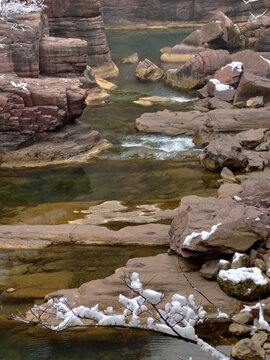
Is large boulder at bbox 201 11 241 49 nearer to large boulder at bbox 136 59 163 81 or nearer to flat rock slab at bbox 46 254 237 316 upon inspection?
large boulder at bbox 136 59 163 81

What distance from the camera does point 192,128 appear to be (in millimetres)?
17141

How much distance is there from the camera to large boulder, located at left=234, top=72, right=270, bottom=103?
1909 centimetres

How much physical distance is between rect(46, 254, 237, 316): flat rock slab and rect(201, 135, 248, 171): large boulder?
5.31 meters

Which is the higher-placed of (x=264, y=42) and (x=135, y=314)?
(x=264, y=42)

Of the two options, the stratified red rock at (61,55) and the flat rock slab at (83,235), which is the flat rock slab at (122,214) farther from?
the stratified red rock at (61,55)

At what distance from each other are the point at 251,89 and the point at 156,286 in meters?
12.9

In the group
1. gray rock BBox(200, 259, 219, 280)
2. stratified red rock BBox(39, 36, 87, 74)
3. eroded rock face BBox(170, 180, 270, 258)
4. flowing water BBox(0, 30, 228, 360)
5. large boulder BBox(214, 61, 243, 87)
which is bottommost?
flowing water BBox(0, 30, 228, 360)

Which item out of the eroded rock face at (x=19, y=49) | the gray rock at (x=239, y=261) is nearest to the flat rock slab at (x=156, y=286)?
the gray rock at (x=239, y=261)

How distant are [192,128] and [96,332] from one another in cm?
1097

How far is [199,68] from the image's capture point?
2314cm

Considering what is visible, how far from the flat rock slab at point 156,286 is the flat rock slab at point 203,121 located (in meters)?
8.94

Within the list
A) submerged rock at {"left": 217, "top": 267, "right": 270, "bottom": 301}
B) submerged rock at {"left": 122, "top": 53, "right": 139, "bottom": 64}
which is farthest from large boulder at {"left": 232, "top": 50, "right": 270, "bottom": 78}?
submerged rock at {"left": 217, "top": 267, "right": 270, "bottom": 301}

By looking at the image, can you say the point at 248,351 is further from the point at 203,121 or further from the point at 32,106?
the point at 203,121

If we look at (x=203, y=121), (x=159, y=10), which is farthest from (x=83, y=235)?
(x=159, y=10)
